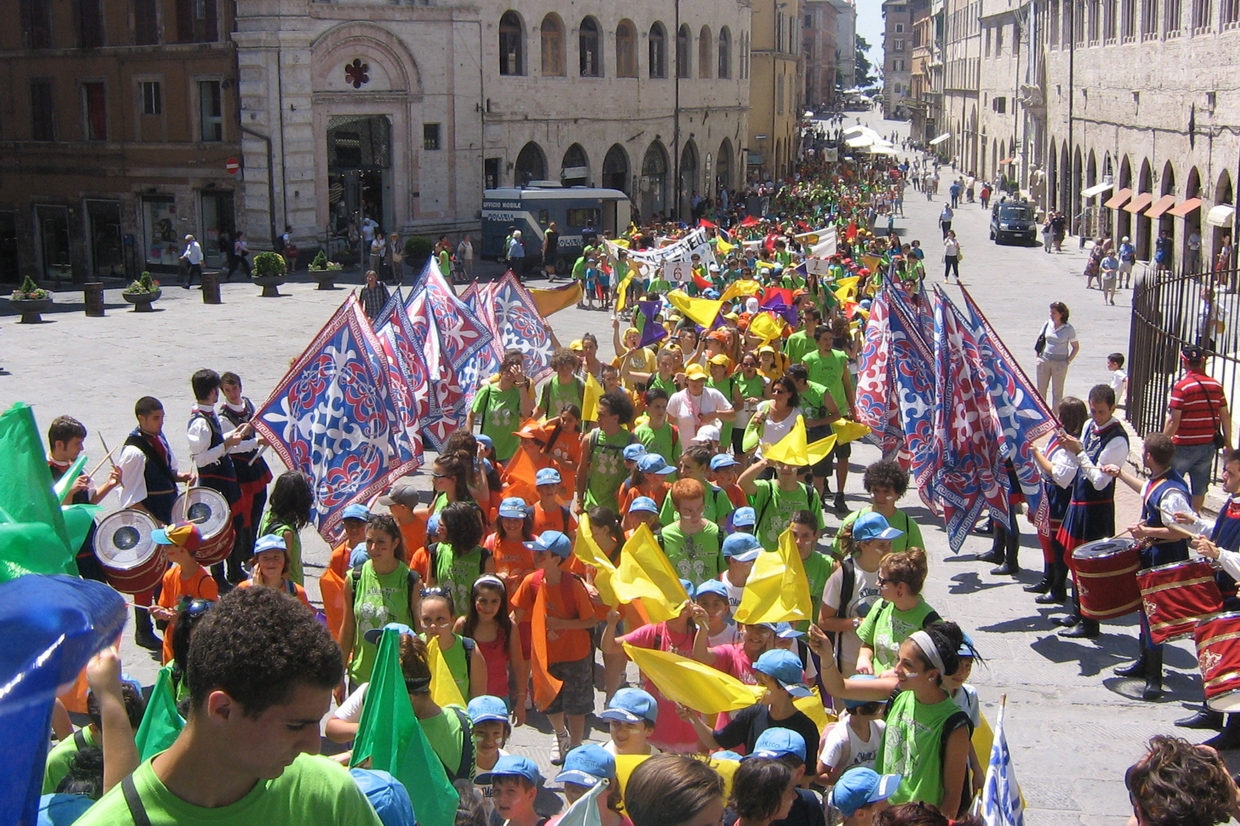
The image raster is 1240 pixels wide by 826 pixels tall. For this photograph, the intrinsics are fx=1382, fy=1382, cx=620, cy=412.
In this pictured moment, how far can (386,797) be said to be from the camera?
389 cm

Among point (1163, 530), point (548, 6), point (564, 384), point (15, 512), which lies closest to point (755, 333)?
point (564, 384)

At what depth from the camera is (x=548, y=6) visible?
147 ft

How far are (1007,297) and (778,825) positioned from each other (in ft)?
96.0

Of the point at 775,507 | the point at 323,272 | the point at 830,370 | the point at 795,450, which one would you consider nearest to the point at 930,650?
the point at 775,507

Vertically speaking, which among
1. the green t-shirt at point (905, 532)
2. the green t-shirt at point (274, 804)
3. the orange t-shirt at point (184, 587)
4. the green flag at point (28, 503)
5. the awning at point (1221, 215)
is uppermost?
the awning at point (1221, 215)

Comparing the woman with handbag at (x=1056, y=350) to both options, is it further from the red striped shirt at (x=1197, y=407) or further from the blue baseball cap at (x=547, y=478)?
the blue baseball cap at (x=547, y=478)

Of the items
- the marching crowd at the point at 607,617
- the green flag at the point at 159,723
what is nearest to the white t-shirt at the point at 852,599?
the marching crowd at the point at 607,617

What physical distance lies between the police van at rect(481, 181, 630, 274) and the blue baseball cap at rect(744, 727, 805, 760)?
31568 millimetres

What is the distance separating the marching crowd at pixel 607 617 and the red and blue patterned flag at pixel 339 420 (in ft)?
1.10

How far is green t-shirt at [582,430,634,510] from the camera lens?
9.47 meters

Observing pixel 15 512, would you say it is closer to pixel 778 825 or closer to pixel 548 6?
pixel 778 825

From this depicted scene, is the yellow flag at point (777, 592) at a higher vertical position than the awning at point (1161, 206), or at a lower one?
lower

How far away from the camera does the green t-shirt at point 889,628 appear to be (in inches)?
234

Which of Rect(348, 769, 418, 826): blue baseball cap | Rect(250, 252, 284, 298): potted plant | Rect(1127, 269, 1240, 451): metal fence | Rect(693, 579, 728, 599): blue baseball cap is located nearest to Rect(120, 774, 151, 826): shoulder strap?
Rect(348, 769, 418, 826): blue baseball cap
